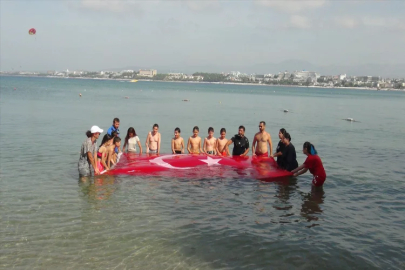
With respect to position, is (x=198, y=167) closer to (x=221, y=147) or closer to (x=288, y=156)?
(x=221, y=147)

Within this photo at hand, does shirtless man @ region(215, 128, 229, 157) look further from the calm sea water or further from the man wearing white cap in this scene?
the man wearing white cap

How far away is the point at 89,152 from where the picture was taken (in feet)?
32.1

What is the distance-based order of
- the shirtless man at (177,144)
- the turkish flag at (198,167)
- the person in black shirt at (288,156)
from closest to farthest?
the turkish flag at (198,167), the person in black shirt at (288,156), the shirtless man at (177,144)

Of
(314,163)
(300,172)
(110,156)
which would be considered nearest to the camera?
(314,163)

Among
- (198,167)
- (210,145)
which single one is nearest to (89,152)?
(198,167)

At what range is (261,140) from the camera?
12.6 meters

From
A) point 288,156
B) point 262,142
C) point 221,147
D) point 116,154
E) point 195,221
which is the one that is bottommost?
point 195,221

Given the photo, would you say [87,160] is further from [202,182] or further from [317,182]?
[317,182]

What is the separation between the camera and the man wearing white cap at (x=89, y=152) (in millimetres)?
9648

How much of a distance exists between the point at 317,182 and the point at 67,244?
6.74 metres

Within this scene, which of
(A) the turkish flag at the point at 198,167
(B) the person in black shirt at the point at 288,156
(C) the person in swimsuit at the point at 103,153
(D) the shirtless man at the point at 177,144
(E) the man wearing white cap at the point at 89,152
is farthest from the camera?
(D) the shirtless man at the point at 177,144

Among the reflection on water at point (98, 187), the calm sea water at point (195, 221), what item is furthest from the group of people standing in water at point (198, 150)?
the calm sea water at point (195, 221)

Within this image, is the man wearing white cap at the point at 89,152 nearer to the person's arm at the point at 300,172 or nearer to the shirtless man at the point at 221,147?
the shirtless man at the point at 221,147

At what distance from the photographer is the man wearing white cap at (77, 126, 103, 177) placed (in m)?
9.65
